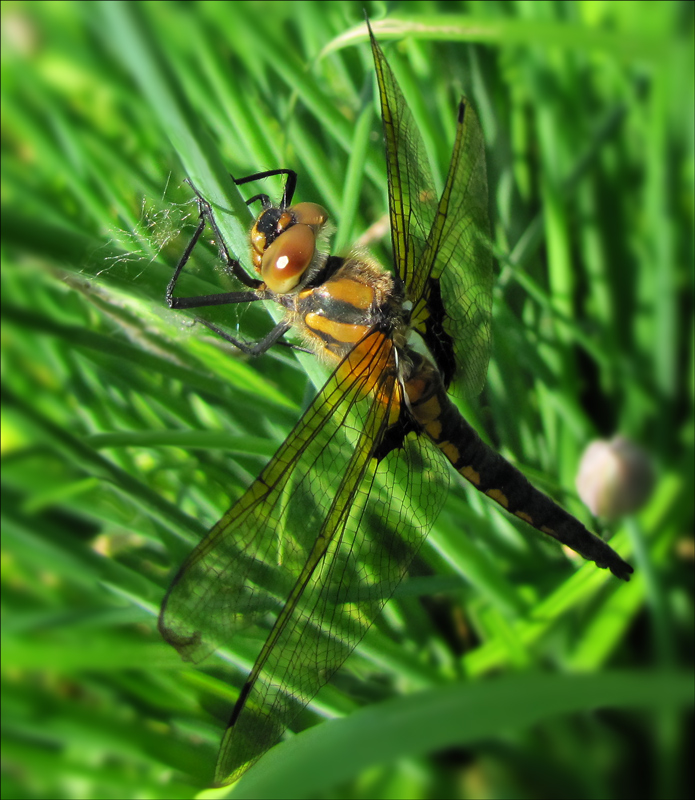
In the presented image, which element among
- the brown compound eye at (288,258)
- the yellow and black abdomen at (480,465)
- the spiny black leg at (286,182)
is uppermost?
the spiny black leg at (286,182)

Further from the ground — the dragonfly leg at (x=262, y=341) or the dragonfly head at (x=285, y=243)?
the dragonfly head at (x=285, y=243)

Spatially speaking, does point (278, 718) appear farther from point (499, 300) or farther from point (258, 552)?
point (499, 300)

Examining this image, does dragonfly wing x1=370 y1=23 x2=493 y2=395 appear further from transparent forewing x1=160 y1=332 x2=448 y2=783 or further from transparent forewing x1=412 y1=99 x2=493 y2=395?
transparent forewing x1=160 y1=332 x2=448 y2=783

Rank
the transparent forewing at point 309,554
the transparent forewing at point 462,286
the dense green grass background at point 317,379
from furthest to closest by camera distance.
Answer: the transparent forewing at point 462,286 → the dense green grass background at point 317,379 → the transparent forewing at point 309,554

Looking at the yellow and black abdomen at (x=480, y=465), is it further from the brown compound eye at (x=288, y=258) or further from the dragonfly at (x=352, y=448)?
the brown compound eye at (x=288, y=258)

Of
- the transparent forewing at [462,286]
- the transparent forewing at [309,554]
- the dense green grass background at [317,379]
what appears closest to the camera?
the transparent forewing at [309,554]

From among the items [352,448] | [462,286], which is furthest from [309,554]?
[462,286]

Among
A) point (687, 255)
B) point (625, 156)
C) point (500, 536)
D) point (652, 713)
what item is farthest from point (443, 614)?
point (625, 156)

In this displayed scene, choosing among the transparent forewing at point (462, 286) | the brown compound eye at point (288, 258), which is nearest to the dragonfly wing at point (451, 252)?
the transparent forewing at point (462, 286)

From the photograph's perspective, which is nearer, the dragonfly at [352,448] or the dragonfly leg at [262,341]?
the dragonfly at [352,448]
